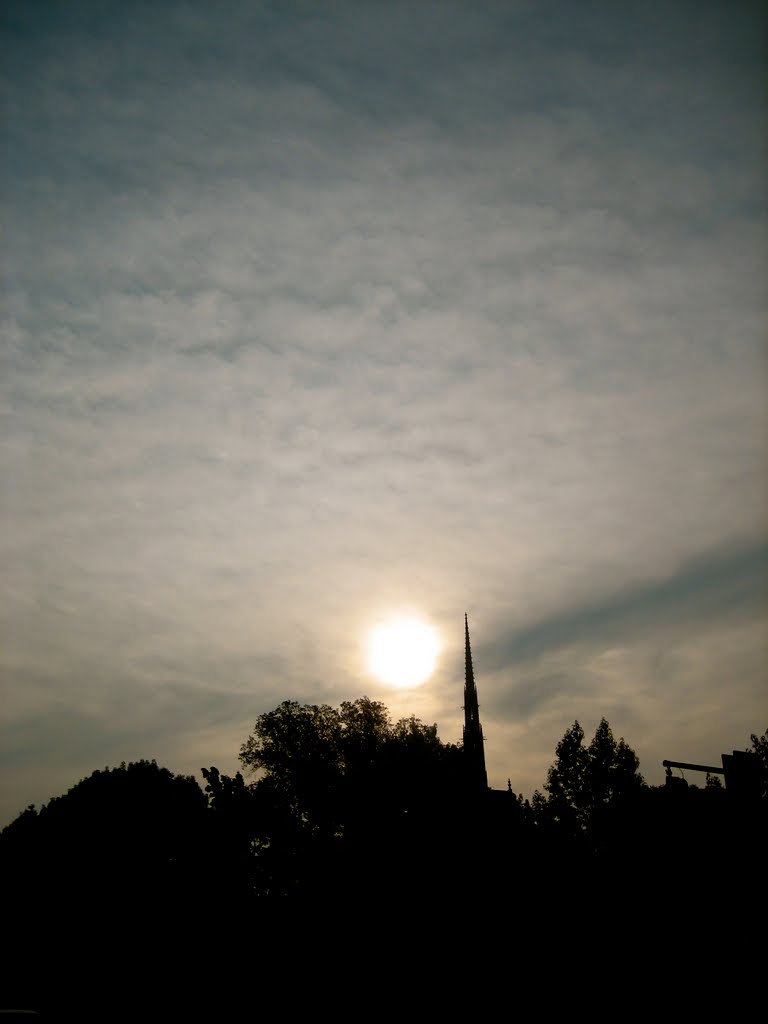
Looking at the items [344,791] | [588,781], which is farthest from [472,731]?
[344,791]

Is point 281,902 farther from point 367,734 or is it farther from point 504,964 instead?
point 367,734

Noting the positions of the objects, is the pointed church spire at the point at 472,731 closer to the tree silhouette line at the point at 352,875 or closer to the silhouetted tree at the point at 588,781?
the silhouetted tree at the point at 588,781

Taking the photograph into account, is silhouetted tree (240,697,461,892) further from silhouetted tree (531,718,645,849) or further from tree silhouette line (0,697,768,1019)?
silhouetted tree (531,718,645,849)

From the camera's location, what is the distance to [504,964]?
16016mm

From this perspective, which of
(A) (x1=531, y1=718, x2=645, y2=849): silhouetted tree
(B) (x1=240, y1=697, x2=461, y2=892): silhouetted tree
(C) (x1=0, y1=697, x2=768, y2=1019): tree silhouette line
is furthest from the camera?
(A) (x1=531, y1=718, x2=645, y2=849): silhouetted tree

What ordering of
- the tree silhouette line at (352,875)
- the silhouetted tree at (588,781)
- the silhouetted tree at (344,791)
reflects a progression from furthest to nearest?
the silhouetted tree at (588,781) → the silhouetted tree at (344,791) → the tree silhouette line at (352,875)

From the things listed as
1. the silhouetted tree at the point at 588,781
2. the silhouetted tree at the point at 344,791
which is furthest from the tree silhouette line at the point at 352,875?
the silhouetted tree at the point at 588,781

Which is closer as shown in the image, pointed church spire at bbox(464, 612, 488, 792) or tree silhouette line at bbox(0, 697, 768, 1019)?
tree silhouette line at bbox(0, 697, 768, 1019)

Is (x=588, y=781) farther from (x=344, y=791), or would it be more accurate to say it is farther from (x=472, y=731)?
(x=344, y=791)

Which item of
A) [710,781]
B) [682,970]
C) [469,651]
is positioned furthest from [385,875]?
[469,651]

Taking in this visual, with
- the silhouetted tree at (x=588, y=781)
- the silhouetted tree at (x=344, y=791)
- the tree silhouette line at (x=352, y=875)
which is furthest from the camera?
the silhouetted tree at (x=588, y=781)

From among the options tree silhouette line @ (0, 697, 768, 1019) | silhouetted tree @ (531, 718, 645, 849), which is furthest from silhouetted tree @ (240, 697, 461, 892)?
silhouetted tree @ (531, 718, 645, 849)

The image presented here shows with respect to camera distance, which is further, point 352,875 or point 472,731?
point 472,731

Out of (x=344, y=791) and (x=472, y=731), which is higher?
(x=472, y=731)
